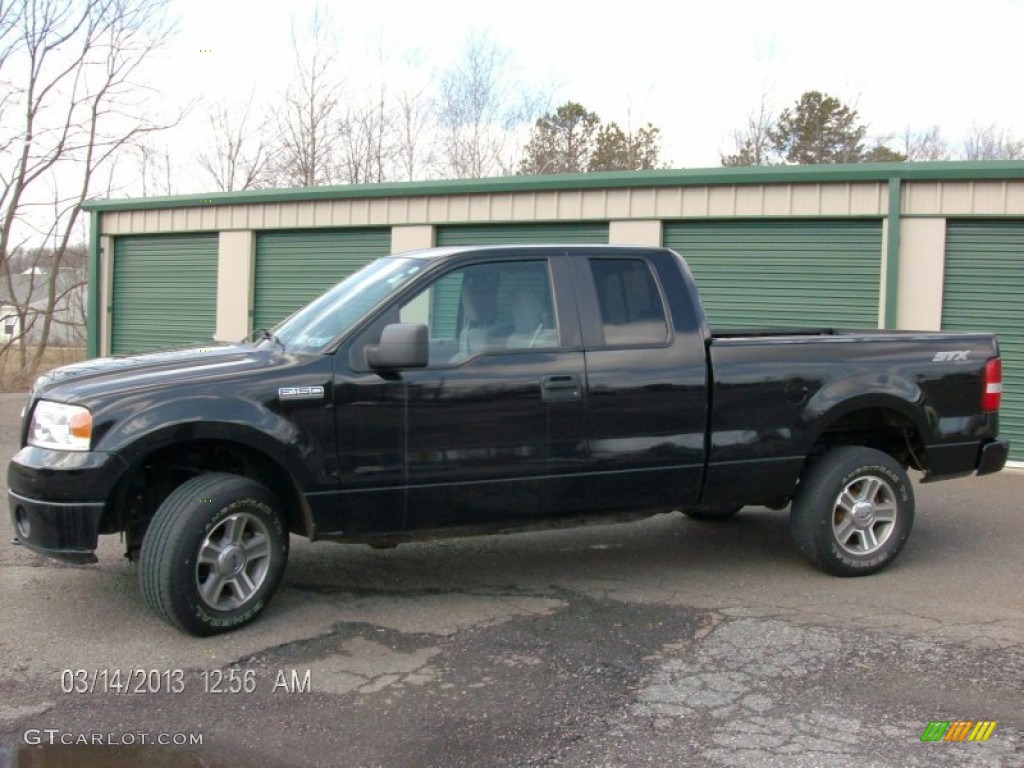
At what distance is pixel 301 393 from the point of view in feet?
15.9

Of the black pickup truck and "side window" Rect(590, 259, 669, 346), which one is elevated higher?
"side window" Rect(590, 259, 669, 346)

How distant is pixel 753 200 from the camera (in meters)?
11.3

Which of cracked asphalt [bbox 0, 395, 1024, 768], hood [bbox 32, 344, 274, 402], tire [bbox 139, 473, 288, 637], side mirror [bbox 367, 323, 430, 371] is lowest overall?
cracked asphalt [bbox 0, 395, 1024, 768]

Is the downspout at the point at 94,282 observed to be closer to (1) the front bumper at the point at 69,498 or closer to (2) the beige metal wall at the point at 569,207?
(2) the beige metal wall at the point at 569,207

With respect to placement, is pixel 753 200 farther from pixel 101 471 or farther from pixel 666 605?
pixel 101 471

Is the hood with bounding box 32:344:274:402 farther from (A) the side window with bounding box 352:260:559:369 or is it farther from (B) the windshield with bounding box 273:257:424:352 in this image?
(A) the side window with bounding box 352:260:559:369

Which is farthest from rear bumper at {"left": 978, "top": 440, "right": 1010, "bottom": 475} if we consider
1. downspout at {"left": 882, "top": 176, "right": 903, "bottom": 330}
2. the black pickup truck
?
downspout at {"left": 882, "top": 176, "right": 903, "bottom": 330}

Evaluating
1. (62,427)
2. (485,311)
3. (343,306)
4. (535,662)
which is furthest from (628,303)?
(62,427)

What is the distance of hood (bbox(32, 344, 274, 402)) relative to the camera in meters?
4.70

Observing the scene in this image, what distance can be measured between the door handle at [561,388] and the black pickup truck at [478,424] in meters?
0.01

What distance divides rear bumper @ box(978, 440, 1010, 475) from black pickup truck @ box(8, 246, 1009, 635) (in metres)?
0.01

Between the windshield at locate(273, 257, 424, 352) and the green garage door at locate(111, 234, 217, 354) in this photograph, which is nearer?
the windshield at locate(273, 257, 424, 352)

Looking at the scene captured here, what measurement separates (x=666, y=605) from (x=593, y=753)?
1902 millimetres

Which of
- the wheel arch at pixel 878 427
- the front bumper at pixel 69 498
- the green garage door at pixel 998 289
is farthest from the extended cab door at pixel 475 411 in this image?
the green garage door at pixel 998 289
